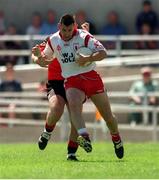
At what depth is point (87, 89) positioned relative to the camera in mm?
14977

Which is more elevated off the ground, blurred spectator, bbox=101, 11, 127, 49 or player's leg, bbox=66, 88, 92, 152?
player's leg, bbox=66, 88, 92, 152

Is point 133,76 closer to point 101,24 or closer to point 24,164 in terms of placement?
point 101,24

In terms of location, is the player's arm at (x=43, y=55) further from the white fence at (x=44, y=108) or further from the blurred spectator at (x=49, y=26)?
the blurred spectator at (x=49, y=26)

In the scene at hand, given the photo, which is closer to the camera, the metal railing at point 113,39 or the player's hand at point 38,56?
the player's hand at point 38,56

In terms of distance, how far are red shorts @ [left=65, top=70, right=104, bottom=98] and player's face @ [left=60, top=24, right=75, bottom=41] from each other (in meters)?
0.59

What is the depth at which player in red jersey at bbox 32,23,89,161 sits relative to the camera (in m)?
15.3

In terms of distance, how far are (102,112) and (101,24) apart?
14.7 meters

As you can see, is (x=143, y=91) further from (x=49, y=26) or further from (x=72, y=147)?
(x=72, y=147)

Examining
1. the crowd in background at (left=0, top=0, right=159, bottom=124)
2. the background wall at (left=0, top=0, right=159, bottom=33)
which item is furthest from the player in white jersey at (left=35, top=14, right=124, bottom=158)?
→ the background wall at (left=0, top=0, right=159, bottom=33)

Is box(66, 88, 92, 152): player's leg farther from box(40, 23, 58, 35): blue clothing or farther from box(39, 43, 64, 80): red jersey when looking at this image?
box(40, 23, 58, 35): blue clothing

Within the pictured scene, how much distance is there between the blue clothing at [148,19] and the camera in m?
28.0

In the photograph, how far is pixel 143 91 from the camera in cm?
2427

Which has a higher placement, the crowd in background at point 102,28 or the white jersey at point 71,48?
the white jersey at point 71,48

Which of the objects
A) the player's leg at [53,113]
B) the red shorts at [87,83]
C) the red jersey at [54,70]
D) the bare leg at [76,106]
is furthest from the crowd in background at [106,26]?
the bare leg at [76,106]
